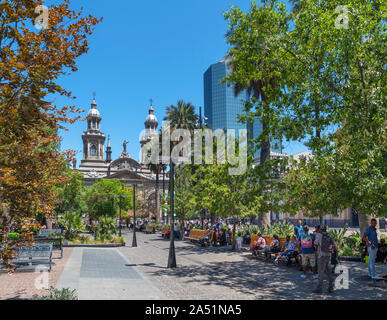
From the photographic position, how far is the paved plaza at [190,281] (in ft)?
29.3

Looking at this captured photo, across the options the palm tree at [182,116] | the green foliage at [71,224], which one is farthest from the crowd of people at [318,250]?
the palm tree at [182,116]

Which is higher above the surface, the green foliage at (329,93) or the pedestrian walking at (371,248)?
the green foliage at (329,93)

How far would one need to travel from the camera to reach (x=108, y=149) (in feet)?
445

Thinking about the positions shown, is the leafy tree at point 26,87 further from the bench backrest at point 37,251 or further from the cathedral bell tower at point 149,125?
the cathedral bell tower at point 149,125

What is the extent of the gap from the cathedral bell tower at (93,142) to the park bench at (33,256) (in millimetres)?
110319

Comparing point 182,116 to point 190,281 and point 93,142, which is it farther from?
point 93,142

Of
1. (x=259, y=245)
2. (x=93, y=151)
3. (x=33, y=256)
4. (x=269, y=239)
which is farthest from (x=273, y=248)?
(x=93, y=151)

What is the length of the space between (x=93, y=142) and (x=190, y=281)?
115603mm

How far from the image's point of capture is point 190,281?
11.0 metres

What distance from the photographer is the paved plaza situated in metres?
8.92

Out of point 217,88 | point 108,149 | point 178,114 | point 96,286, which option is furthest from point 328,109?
point 217,88

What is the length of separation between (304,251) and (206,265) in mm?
4420

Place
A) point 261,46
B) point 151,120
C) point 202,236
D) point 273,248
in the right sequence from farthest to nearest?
point 151,120
point 202,236
point 273,248
point 261,46
